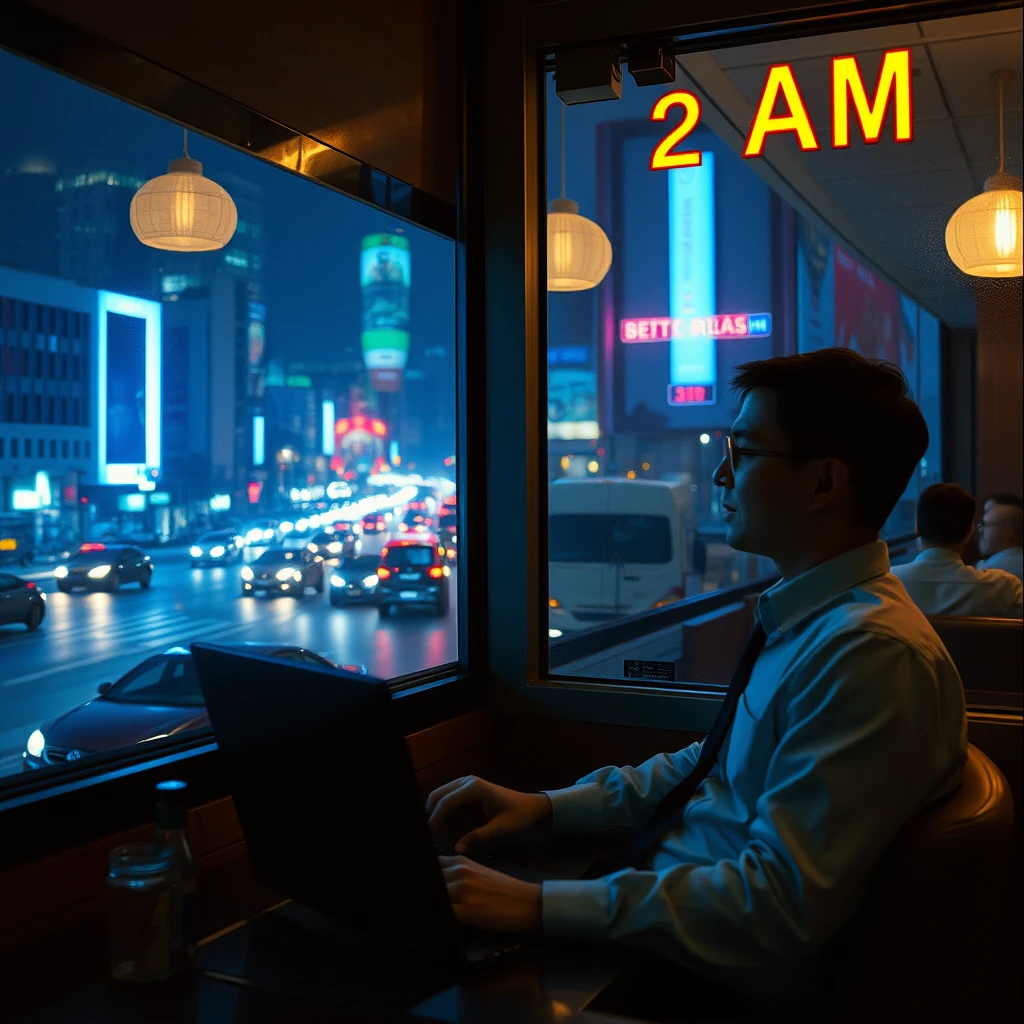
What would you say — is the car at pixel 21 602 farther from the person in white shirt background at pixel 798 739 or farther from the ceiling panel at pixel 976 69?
the ceiling panel at pixel 976 69

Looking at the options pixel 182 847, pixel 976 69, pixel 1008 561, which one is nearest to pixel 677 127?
pixel 976 69

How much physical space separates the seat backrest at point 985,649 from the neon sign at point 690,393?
3.06 feet

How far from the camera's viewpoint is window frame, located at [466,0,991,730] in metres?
2.64

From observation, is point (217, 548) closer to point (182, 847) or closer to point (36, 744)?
point (36, 744)

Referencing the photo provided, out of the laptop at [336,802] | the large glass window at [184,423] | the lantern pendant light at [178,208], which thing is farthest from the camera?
the lantern pendant light at [178,208]

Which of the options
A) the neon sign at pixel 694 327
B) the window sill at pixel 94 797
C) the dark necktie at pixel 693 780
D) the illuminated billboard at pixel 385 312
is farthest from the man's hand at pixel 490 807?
the neon sign at pixel 694 327

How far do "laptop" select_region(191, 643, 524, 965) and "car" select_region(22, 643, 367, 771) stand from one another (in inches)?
16.7

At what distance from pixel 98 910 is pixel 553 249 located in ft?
6.39

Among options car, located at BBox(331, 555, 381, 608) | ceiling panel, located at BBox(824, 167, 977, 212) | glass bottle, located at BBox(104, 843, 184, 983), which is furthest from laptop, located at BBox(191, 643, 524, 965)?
ceiling panel, located at BBox(824, 167, 977, 212)

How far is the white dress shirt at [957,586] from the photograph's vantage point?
297cm

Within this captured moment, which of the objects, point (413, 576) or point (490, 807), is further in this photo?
point (413, 576)

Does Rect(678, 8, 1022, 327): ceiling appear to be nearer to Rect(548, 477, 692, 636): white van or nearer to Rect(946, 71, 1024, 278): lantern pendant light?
Rect(946, 71, 1024, 278): lantern pendant light

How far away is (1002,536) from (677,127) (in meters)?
1.44

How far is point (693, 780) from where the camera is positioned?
1.51 meters
